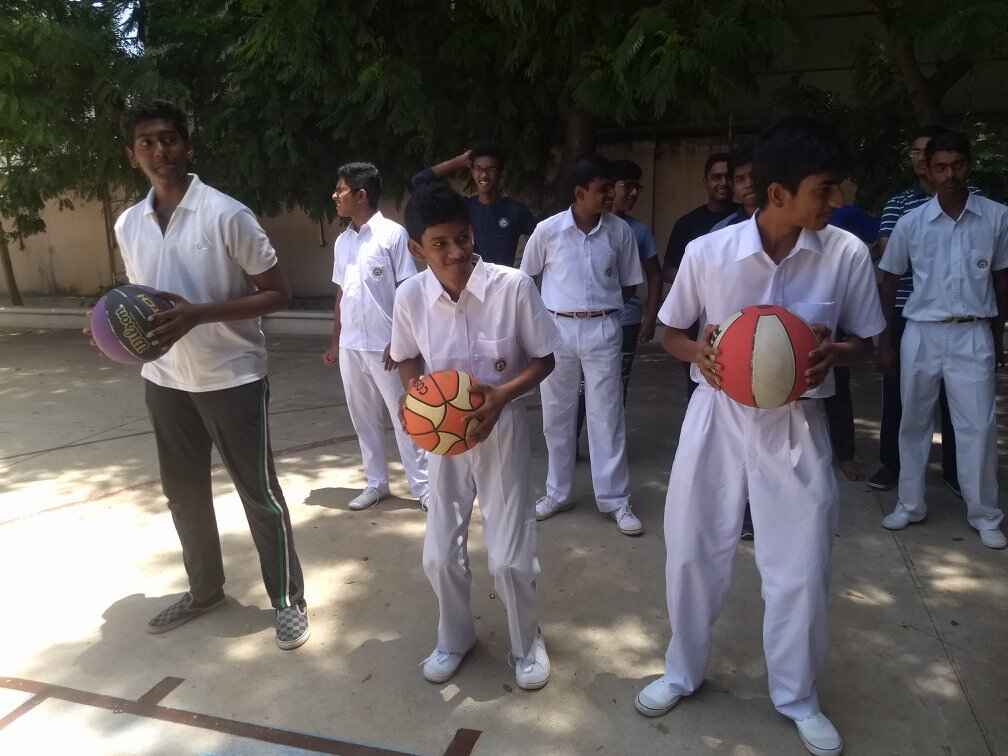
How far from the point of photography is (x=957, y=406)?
4.11m

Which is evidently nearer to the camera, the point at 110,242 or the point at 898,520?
the point at 898,520

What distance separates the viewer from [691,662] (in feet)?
9.21

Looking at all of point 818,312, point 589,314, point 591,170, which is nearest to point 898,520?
point 589,314

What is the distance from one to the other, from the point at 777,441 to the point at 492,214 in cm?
305

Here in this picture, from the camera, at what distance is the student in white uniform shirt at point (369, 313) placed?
458 centimetres

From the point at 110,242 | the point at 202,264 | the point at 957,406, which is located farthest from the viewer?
the point at 110,242

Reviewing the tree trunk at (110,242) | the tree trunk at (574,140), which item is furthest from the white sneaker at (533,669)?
the tree trunk at (110,242)

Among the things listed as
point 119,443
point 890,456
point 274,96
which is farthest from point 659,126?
point 119,443

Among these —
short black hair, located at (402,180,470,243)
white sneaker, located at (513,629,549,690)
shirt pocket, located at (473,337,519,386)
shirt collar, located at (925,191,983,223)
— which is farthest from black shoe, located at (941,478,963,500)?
short black hair, located at (402,180,470,243)

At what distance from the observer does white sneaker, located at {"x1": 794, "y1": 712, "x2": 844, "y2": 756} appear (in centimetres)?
253

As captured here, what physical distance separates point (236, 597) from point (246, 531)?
0.76 meters

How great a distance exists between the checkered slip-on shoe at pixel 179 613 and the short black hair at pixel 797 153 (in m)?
2.90

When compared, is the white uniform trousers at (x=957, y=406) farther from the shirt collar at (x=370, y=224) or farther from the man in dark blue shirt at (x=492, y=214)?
the shirt collar at (x=370, y=224)

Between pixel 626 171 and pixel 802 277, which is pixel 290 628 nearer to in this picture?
pixel 802 277
